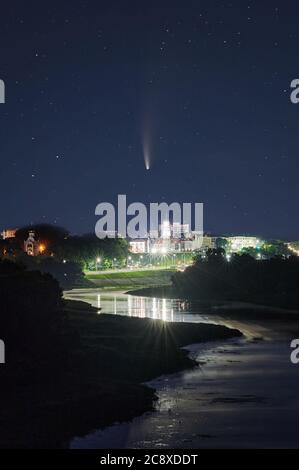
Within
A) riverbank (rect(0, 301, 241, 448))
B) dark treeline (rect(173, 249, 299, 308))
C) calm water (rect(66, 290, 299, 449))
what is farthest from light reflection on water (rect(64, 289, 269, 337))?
riverbank (rect(0, 301, 241, 448))

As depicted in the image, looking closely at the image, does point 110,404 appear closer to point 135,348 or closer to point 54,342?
point 54,342

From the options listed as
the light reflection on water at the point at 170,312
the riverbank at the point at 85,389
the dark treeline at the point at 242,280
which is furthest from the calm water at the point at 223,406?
the dark treeline at the point at 242,280

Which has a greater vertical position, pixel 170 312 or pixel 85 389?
pixel 170 312

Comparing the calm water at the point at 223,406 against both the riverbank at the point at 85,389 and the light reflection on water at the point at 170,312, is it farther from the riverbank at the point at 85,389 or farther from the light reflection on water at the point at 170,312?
the light reflection on water at the point at 170,312

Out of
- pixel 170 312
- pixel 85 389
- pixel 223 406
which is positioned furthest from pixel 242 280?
pixel 85 389

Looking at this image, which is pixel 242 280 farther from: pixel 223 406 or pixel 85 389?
pixel 85 389

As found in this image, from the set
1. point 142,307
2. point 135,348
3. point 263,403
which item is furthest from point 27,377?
point 142,307
